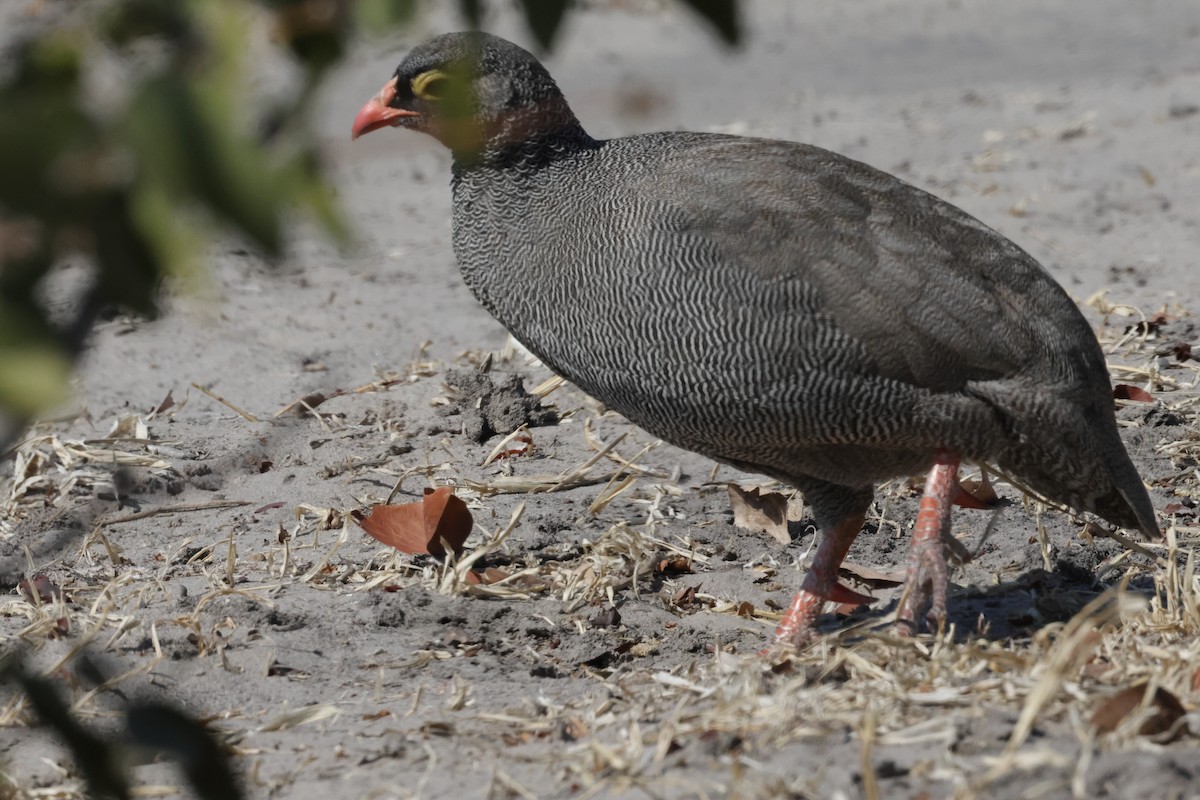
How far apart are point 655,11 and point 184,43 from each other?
1341 centimetres

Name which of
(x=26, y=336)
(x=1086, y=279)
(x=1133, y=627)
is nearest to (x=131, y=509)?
(x=1133, y=627)

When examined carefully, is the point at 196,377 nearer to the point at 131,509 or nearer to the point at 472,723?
the point at 131,509

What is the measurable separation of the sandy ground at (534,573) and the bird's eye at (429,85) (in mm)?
1087

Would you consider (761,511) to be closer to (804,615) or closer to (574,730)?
(804,615)

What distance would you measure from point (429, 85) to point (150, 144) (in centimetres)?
363

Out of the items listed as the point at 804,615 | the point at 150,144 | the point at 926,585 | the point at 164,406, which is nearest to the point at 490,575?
the point at 804,615

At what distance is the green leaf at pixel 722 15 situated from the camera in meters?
1.31

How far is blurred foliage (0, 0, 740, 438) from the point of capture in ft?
4.04

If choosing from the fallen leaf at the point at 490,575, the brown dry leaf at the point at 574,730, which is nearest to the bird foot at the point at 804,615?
the fallen leaf at the point at 490,575

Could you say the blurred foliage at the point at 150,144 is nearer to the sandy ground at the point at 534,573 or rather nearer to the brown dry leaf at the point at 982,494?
the sandy ground at the point at 534,573

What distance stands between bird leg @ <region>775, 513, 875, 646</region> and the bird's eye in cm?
194

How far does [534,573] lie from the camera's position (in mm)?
4836

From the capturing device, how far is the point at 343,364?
697cm

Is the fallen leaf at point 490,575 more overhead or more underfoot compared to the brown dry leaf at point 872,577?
more underfoot
